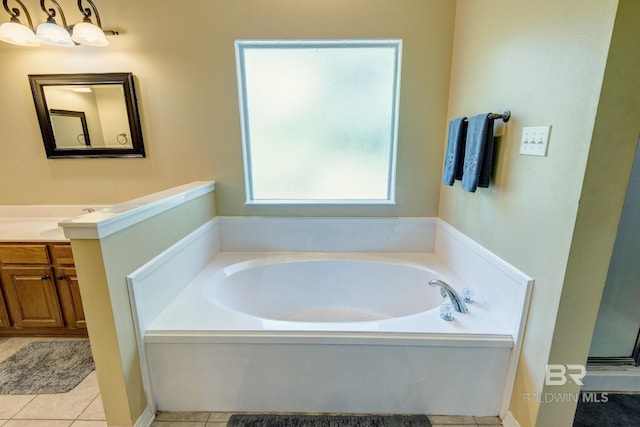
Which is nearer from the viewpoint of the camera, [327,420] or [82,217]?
[82,217]

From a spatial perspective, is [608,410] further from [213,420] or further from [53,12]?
[53,12]

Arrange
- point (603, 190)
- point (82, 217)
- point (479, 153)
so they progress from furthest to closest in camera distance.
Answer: point (479, 153)
point (82, 217)
point (603, 190)

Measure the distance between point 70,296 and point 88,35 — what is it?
1.72 metres

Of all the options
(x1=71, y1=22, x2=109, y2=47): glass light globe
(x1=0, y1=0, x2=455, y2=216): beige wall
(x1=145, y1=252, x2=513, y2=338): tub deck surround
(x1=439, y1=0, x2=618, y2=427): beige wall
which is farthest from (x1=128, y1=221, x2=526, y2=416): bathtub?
(x1=71, y1=22, x2=109, y2=47): glass light globe

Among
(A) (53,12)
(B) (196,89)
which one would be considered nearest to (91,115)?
(A) (53,12)

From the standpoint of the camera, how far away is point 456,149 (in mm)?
1747

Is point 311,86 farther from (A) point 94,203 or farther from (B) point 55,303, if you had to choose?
(B) point 55,303

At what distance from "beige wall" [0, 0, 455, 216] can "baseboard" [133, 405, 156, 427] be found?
4.44 feet

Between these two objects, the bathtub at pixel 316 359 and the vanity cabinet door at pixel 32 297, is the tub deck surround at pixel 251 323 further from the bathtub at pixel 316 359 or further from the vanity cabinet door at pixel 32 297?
the vanity cabinet door at pixel 32 297

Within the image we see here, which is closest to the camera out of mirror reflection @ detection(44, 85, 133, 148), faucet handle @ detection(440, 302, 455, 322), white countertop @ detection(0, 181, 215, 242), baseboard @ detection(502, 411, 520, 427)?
white countertop @ detection(0, 181, 215, 242)

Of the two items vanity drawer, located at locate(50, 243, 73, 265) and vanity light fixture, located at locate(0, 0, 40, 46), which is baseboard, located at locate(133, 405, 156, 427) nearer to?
vanity drawer, located at locate(50, 243, 73, 265)

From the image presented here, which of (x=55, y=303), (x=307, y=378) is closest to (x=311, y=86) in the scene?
(x=307, y=378)

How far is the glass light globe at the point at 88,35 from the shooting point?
5.93 ft

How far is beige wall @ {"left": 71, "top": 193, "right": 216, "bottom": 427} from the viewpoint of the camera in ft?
3.85
